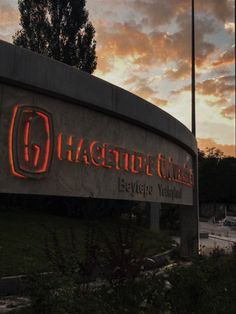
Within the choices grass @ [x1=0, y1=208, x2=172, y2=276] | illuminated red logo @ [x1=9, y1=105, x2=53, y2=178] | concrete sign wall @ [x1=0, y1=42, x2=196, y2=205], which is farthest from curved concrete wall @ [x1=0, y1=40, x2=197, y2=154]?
grass @ [x1=0, y1=208, x2=172, y2=276]

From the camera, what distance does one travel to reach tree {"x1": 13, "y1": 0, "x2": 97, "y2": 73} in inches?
1281

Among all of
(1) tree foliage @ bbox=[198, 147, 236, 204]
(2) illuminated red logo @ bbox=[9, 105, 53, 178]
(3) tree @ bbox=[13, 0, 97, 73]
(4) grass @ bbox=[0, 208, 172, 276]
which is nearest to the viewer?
(2) illuminated red logo @ bbox=[9, 105, 53, 178]

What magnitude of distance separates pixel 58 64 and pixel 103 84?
1.64 meters

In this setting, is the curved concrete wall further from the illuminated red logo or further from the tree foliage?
the tree foliage

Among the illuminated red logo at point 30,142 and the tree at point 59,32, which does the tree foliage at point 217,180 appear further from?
the illuminated red logo at point 30,142

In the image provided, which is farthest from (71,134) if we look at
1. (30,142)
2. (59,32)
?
(59,32)

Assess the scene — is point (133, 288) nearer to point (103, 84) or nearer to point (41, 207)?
point (103, 84)

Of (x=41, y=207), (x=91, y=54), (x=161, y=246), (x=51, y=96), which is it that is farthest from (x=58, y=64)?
(x=91, y=54)

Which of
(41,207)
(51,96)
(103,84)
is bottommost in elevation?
(41,207)

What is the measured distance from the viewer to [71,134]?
431 inches

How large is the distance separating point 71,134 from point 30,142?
1418mm

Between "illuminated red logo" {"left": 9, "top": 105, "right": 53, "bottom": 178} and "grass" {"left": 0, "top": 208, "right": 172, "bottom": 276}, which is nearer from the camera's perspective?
"illuminated red logo" {"left": 9, "top": 105, "right": 53, "bottom": 178}

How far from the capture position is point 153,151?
1472 cm

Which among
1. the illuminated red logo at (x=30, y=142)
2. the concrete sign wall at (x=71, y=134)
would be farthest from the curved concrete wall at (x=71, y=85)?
the illuminated red logo at (x=30, y=142)
